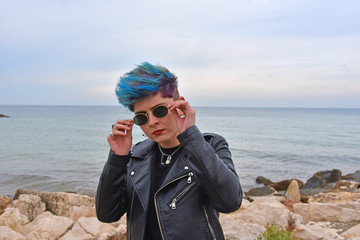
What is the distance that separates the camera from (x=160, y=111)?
7.24 feet

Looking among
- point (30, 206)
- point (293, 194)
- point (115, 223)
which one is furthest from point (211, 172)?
point (293, 194)

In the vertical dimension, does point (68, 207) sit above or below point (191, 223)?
below

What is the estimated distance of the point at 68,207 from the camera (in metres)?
8.66

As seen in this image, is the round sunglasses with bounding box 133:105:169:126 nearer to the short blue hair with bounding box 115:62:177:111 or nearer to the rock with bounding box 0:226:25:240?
the short blue hair with bounding box 115:62:177:111

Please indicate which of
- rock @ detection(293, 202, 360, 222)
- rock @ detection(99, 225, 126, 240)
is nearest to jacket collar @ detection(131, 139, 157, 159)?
rock @ detection(99, 225, 126, 240)

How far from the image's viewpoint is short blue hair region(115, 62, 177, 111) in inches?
86.4

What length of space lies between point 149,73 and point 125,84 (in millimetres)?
184

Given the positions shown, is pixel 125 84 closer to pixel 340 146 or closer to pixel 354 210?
pixel 354 210

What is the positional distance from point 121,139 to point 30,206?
781 cm

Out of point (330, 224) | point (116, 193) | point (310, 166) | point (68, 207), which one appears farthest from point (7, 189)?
point (310, 166)

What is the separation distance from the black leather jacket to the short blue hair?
0.41 meters

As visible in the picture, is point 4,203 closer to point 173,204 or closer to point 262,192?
point 173,204

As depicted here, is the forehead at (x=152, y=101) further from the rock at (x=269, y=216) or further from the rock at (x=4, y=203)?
the rock at (x=4, y=203)

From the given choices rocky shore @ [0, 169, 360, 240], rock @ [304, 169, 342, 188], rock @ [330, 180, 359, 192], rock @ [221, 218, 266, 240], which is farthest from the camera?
rock @ [304, 169, 342, 188]
